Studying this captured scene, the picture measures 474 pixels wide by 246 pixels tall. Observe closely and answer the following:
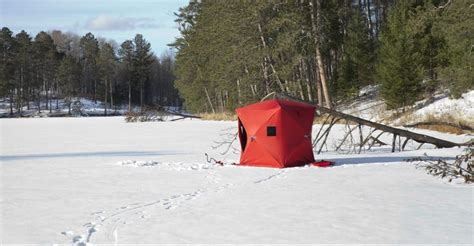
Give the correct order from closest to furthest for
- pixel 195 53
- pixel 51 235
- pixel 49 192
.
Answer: pixel 51 235
pixel 49 192
pixel 195 53

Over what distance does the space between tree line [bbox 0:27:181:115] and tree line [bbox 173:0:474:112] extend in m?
43.4

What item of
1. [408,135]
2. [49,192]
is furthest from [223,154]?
[49,192]

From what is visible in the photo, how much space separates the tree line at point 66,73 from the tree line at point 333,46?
43.4 meters

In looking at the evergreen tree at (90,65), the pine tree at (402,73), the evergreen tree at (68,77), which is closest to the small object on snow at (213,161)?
the pine tree at (402,73)

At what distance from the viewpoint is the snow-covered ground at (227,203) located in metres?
5.09

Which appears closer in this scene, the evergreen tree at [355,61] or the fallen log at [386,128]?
the fallen log at [386,128]

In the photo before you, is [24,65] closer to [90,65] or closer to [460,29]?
[90,65]

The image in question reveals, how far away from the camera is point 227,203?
682 cm

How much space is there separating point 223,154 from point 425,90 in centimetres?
1793

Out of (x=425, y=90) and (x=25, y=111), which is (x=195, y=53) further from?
(x=25, y=111)

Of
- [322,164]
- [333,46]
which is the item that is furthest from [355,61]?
[322,164]

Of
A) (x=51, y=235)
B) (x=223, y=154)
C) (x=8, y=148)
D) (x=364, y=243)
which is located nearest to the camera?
(x=364, y=243)

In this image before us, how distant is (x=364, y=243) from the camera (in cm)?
470

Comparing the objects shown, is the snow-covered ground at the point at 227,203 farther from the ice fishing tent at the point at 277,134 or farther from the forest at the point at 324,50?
the forest at the point at 324,50
